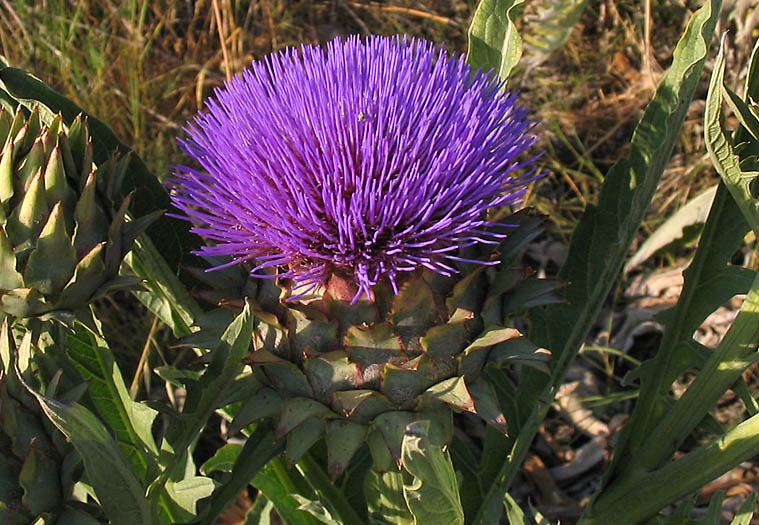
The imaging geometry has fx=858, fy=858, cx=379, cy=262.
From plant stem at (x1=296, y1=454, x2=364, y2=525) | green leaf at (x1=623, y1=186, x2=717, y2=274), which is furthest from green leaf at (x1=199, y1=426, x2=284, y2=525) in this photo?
green leaf at (x1=623, y1=186, x2=717, y2=274)

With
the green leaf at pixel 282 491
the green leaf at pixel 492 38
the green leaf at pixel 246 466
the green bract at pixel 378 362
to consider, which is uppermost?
the green leaf at pixel 492 38

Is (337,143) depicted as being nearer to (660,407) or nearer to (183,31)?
(660,407)

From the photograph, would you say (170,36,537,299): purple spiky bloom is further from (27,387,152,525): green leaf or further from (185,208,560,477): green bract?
(27,387,152,525): green leaf

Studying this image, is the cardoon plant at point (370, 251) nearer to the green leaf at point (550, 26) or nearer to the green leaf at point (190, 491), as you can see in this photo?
the green leaf at point (190, 491)

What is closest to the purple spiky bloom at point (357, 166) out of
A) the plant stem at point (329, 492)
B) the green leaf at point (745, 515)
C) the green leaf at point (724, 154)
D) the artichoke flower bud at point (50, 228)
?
the artichoke flower bud at point (50, 228)

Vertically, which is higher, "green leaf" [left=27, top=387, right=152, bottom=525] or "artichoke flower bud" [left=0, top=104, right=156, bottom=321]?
"artichoke flower bud" [left=0, top=104, right=156, bottom=321]

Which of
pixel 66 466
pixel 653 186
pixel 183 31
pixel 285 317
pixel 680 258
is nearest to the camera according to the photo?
pixel 66 466

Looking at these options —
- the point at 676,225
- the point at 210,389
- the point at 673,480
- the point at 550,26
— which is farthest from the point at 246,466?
the point at 550,26

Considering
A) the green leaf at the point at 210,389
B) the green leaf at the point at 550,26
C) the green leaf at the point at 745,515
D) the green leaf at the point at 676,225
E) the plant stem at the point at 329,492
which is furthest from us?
the green leaf at the point at 550,26

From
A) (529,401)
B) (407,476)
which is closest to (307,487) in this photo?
(407,476)
